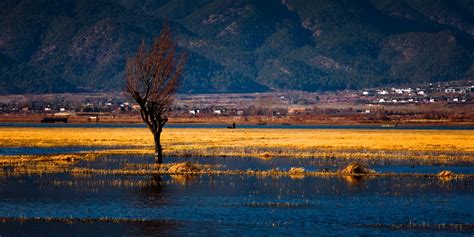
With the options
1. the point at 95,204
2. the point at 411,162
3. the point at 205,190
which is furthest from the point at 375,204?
the point at 411,162

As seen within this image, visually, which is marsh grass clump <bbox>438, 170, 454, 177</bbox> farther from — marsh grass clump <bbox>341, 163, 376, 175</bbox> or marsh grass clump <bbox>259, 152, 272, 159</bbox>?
marsh grass clump <bbox>259, 152, 272, 159</bbox>

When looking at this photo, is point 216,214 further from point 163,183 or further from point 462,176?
point 462,176

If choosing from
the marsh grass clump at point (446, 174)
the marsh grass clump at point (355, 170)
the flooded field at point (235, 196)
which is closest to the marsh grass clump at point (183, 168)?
the flooded field at point (235, 196)

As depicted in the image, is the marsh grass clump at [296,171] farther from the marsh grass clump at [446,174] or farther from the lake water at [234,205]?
the marsh grass clump at [446,174]

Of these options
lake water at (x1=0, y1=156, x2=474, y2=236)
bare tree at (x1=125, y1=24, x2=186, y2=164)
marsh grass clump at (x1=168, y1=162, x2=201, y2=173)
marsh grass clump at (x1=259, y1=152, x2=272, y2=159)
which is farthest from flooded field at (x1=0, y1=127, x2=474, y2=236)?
bare tree at (x1=125, y1=24, x2=186, y2=164)

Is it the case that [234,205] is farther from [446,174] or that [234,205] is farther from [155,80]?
[155,80]

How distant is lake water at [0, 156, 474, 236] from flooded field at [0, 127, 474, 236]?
4cm

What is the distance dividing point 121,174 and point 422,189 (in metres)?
17.0

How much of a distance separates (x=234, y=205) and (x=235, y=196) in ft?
10.1

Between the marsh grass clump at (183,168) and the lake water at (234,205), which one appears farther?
the marsh grass clump at (183,168)

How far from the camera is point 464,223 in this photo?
37.6m

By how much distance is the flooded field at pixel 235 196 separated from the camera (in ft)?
119

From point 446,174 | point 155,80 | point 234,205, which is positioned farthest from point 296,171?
point 234,205

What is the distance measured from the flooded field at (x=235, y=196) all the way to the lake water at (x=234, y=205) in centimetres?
4
